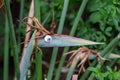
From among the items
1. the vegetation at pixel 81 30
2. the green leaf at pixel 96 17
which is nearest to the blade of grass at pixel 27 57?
the vegetation at pixel 81 30

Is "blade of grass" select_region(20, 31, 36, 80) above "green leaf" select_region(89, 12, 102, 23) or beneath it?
beneath

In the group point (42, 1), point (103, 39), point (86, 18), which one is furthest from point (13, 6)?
point (103, 39)

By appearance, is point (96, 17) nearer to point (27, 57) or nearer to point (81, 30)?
point (81, 30)

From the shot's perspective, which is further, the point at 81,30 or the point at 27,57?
the point at 81,30

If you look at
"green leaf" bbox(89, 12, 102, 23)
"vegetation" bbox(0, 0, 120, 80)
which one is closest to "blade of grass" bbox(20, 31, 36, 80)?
"vegetation" bbox(0, 0, 120, 80)

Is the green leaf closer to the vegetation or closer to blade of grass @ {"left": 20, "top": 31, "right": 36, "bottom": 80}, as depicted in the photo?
the vegetation

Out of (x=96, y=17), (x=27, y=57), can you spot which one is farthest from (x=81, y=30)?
(x=27, y=57)

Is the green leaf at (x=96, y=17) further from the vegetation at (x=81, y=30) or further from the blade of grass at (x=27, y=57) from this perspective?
the blade of grass at (x=27, y=57)

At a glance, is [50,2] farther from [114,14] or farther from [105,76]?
[105,76]

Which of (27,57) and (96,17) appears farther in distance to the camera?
(96,17)

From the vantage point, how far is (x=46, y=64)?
1.41m

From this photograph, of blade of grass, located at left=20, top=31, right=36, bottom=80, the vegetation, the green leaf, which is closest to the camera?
blade of grass, located at left=20, top=31, right=36, bottom=80

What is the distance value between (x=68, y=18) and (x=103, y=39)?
0.22m

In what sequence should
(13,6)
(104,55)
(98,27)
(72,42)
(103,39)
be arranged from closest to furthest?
1. (72,42)
2. (104,55)
3. (103,39)
4. (98,27)
5. (13,6)
